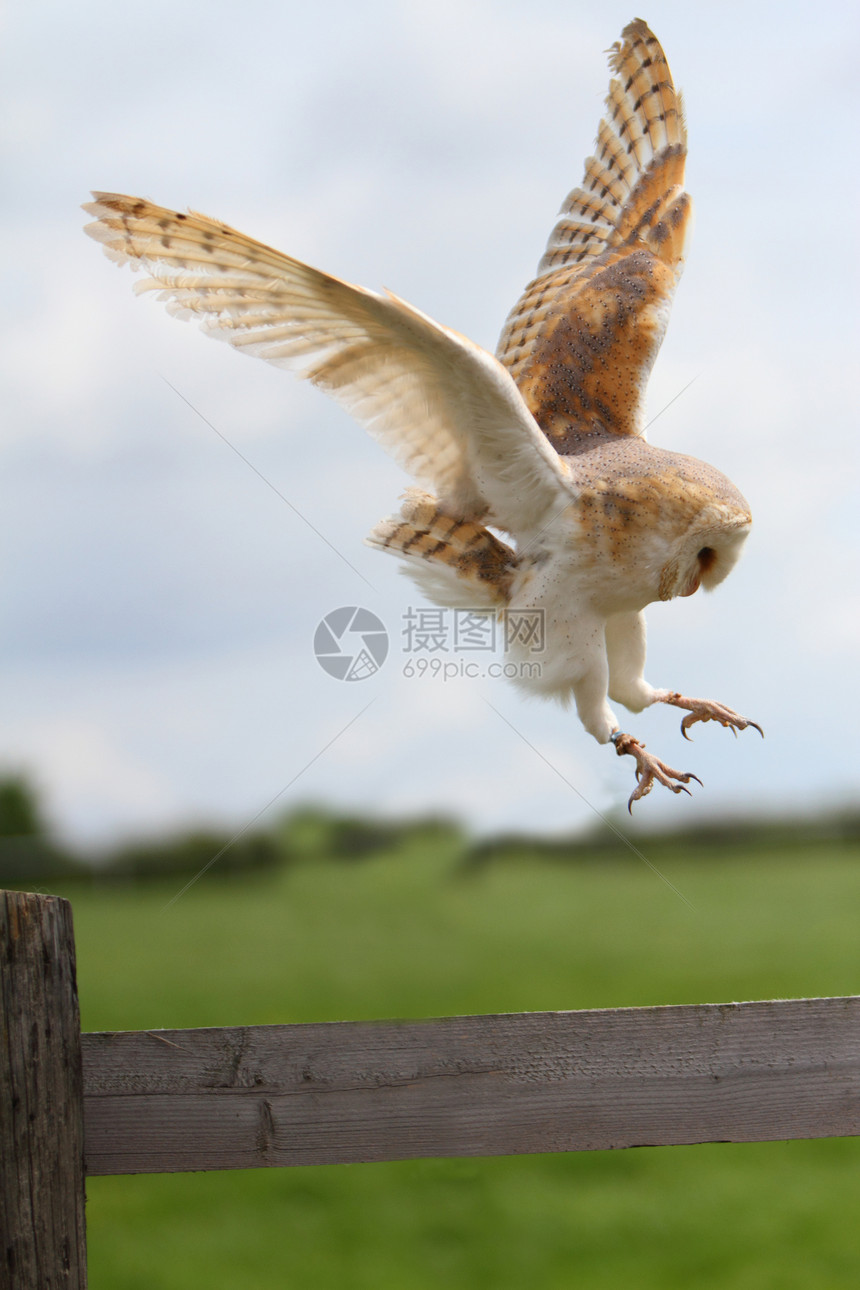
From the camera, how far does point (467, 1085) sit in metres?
1.03

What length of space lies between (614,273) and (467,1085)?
116cm

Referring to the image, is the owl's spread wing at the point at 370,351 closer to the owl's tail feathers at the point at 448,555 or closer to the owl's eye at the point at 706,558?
the owl's tail feathers at the point at 448,555

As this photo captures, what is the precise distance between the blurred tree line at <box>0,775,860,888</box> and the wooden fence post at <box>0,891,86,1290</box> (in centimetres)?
42

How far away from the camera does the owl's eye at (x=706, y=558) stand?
1.28 m

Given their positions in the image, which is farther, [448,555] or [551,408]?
[551,408]

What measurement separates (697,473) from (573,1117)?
30.0 inches

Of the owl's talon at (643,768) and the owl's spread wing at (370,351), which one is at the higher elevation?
the owl's spread wing at (370,351)

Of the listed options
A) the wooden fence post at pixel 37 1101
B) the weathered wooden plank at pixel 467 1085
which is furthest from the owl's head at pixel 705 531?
the wooden fence post at pixel 37 1101

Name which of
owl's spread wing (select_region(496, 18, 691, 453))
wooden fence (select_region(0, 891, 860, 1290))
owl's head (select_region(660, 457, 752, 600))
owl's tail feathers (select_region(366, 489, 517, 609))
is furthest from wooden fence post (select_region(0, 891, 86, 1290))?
owl's spread wing (select_region(496, 18, 691, 453))

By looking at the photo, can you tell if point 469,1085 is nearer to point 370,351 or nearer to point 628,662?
point 628,662

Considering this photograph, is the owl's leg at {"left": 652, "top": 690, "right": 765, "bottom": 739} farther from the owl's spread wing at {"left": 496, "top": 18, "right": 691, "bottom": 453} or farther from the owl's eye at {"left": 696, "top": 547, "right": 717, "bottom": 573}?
the owl's spread wing at {"left": 496, "top": 18, "right": 691, "bottom": 453}

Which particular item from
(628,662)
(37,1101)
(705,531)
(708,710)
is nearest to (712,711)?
(708,710)

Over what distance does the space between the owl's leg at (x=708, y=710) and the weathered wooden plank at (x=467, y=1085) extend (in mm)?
464

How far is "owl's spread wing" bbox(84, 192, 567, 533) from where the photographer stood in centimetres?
108
